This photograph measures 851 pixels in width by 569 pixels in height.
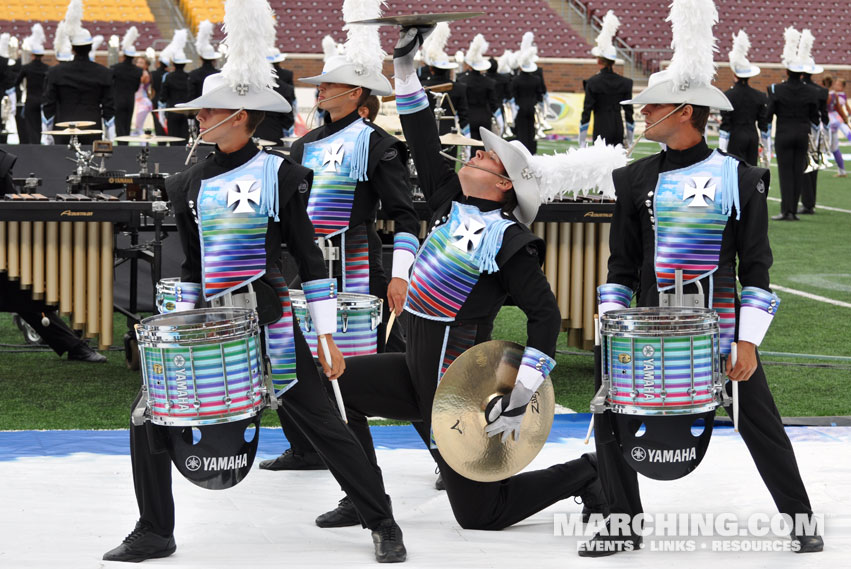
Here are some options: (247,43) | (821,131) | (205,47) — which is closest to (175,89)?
(205,47)

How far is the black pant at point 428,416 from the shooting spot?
13.3ft

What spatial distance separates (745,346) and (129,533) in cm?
199

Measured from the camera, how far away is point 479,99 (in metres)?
18.0

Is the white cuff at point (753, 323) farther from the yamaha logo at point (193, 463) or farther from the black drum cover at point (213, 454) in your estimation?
the yamaha logo at point (193, 463)

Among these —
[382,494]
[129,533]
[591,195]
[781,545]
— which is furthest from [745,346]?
[591,195]

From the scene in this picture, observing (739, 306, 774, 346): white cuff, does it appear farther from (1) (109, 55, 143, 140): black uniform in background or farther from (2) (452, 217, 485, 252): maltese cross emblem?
(1) (109, 55, 143, 140): black uniform in background

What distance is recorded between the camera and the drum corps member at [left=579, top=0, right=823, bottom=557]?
12.6 feet

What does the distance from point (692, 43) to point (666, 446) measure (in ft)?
4.04

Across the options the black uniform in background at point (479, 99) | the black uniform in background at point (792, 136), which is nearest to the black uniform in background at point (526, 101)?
the black uniform in background at point (479, 99)

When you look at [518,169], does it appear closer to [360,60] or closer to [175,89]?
[360,60]

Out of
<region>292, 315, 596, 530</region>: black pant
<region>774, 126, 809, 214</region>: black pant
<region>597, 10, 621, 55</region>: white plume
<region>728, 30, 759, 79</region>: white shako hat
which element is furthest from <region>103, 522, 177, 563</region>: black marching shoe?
<region>597, 10, 621, 55</region>: white plume

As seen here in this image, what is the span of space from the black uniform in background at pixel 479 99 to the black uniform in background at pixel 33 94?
19.0 feet

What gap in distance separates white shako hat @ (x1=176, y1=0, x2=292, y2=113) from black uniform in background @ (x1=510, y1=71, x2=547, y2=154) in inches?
608

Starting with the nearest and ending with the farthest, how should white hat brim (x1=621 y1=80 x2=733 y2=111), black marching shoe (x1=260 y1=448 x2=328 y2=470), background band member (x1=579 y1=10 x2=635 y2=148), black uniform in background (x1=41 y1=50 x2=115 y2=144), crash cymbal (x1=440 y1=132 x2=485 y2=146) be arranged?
white hat brim (x1=621 y1=80 x2=733 y2=111), black marching shoe (x1=260 y1=448 x2=328 y2=470), crash cymbal (x1=440 y1=132 x2=485 y2=146), black uniform in background (x1=41 y1=50 x2=115 y2=144), background band member (x1=579 y1=10 x2=635 y2=148)
